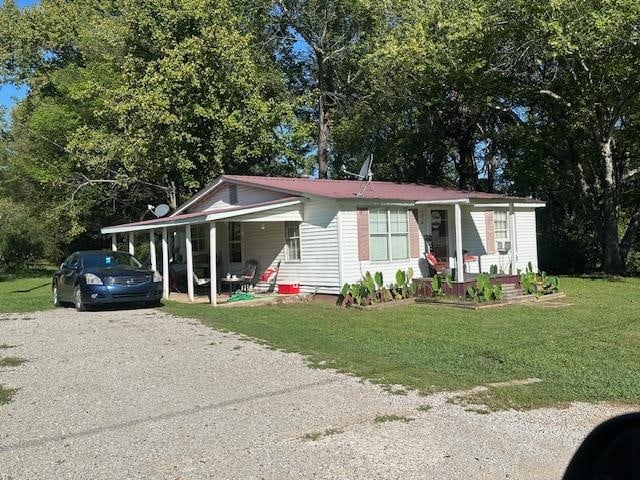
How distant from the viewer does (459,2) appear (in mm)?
21797

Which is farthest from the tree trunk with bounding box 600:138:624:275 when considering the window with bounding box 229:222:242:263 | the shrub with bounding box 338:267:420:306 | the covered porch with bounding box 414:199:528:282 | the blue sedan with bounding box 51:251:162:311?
the blue sedan with bounding box 51:251:162:311

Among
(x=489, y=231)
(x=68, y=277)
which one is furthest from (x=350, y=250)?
(x=68, y=277)

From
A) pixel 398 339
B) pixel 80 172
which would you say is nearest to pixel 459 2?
pixel 398 339

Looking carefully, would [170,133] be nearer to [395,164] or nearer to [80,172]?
[80,172]

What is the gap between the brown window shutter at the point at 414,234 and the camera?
18441mm

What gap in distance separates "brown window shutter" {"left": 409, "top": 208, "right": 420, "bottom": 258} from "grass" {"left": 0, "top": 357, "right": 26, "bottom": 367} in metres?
11.6

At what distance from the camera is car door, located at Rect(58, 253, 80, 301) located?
16172 mm

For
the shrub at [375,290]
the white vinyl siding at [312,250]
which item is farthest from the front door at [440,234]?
the white vinyl siding at [312,250]

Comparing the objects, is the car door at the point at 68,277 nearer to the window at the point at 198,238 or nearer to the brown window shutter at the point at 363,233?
the window at the point at 198,238

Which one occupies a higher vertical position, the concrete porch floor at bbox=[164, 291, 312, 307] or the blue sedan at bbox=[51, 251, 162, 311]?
the blue sedan at bbox=[51, 251, 162, 311]

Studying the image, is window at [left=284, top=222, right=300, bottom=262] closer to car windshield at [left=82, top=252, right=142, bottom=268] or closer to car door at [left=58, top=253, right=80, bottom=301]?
car windshield at [left=82, top=252, right=142, bottom=268]

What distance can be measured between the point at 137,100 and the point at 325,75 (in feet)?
36.4

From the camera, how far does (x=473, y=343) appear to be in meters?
9.80

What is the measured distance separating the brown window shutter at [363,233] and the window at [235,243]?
5387 mm
